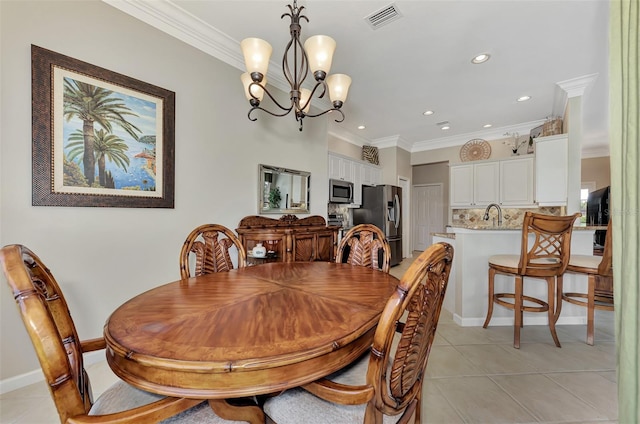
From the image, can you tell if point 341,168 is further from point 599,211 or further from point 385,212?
point 599,211

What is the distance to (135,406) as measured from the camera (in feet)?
2.89

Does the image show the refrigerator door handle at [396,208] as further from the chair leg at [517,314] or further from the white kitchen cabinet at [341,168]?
the chair leg at [517,314]

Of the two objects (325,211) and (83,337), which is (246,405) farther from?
(325,211)

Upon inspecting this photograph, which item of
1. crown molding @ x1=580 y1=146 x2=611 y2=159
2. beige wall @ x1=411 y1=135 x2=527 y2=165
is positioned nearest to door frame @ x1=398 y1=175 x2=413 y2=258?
beige wall @ x1=411 y1=135 x2=527 y2=165

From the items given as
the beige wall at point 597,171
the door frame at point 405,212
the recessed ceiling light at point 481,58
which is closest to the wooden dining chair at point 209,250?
the recessed ceiling light at point 481,58

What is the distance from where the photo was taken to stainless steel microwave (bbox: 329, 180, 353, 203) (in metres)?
4.69

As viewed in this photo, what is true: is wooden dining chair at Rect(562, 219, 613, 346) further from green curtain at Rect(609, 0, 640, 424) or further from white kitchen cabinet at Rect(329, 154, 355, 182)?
white kitchen cabinet at Rect(329, 154, 355, 182)

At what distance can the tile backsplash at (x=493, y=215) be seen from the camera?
16.9 feet

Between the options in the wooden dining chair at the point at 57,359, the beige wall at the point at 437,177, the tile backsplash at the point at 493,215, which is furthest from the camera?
the beige wall at the point at 437,177

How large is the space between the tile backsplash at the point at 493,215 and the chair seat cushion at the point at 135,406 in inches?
235

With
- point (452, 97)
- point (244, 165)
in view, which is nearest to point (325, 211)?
point (244, 165)

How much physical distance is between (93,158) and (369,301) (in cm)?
213

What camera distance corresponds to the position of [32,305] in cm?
63

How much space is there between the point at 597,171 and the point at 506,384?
8340mm
